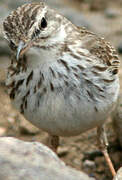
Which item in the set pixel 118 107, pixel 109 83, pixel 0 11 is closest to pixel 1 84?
pixel 0 11

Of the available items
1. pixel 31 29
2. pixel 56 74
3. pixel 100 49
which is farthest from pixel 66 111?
pixel 31 29

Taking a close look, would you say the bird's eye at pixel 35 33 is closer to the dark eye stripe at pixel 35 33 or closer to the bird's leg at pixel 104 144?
the dark eye stripe at pixel 35 33

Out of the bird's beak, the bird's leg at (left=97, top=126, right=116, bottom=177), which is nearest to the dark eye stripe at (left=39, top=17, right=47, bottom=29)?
the bird's beak

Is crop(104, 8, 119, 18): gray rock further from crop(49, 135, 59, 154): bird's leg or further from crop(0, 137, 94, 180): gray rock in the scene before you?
crop(0, 137, 94, 180): gray rock

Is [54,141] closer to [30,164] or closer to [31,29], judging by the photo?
[31,29]

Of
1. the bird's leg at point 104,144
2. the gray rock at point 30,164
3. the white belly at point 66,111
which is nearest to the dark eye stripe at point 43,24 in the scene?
the white belly at point 66,111

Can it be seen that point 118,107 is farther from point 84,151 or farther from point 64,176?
point 64,176
